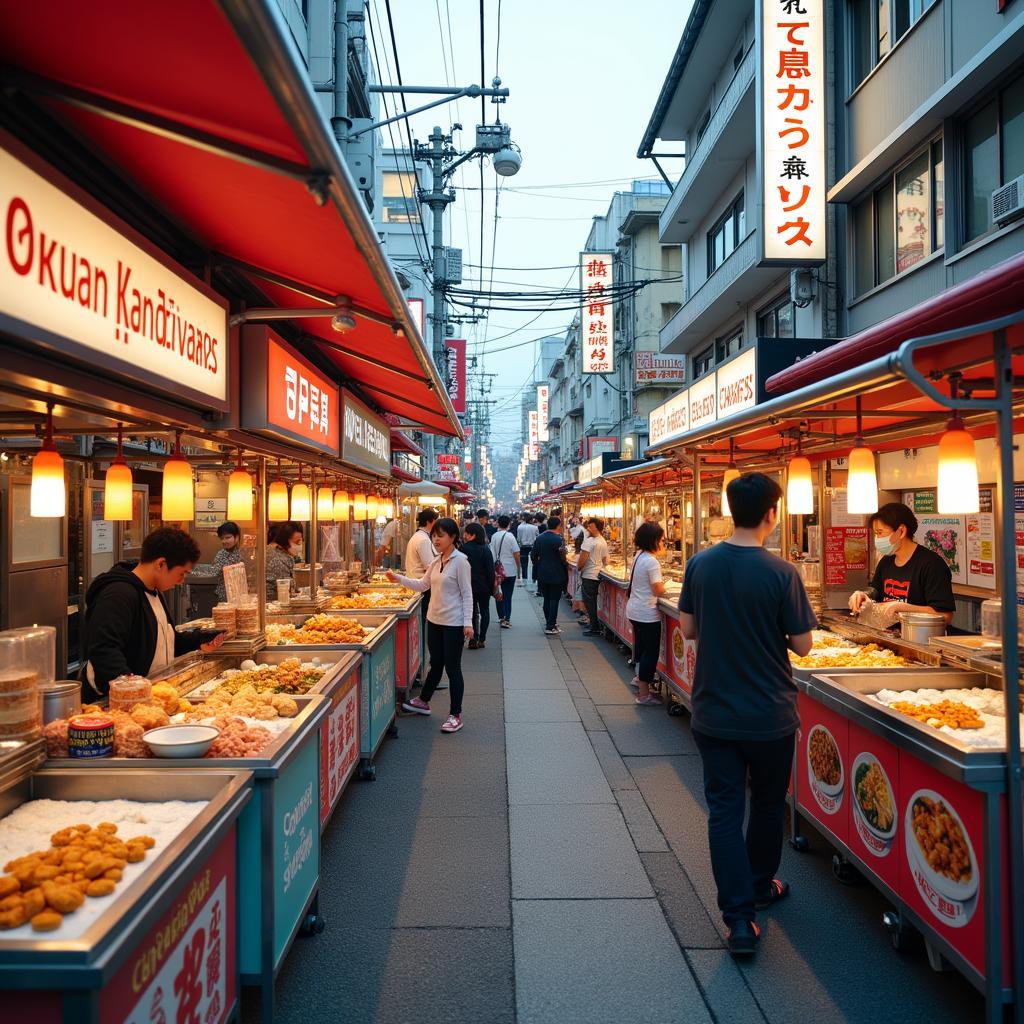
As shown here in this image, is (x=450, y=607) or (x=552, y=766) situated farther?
(x=450, y=607)

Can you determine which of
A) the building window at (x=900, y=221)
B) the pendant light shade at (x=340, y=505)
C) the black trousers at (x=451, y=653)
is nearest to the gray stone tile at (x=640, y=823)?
the black trousers at (x=451, y=653)

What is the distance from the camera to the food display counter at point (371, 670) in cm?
635

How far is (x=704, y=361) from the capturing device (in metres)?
21.4

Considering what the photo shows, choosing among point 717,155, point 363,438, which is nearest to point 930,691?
point 363,438

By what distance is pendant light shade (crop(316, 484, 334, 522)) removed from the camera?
362 inches

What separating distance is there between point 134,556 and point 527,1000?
884 cm

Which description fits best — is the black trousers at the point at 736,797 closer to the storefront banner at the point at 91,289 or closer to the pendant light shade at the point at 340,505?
the storefront banner at the point at 91,289

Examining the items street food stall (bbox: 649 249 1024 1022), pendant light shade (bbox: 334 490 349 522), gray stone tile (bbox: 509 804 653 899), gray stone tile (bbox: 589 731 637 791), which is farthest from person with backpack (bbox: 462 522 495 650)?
gray stone tile (bbox: 509 804 653 899)

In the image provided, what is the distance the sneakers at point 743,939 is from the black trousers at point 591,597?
10496mm

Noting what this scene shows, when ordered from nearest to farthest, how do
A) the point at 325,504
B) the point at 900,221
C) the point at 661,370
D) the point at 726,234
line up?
the point at 325,504 → the point at 900,221 → the point at 726,234 → the point at 661,370

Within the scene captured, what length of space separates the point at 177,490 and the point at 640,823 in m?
3.97

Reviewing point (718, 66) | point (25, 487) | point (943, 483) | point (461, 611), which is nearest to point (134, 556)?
point (25, 487)

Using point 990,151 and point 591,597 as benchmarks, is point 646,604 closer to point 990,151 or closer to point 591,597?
point 591,597

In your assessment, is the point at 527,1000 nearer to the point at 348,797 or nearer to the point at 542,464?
the point at 348,797
